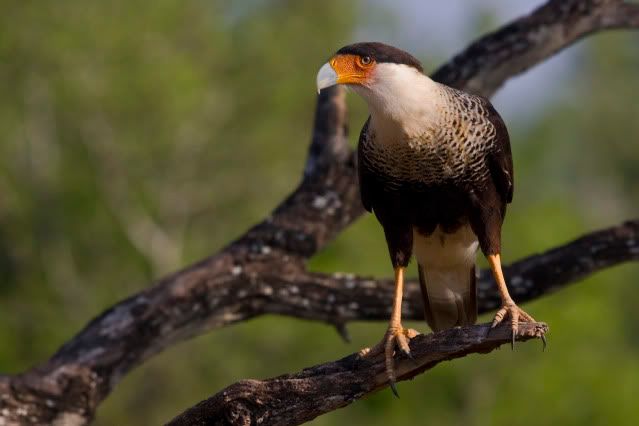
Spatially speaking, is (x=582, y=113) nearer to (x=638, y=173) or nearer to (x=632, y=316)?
(x=638, y=173)

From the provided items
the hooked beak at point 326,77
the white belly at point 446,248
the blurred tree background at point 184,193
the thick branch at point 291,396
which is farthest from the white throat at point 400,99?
the blurred tree background at point 184,193

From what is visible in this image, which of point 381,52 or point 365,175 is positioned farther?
point 365,175

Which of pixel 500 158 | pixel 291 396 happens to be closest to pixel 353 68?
pixel 500 158

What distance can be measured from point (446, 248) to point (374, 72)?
1035 mm

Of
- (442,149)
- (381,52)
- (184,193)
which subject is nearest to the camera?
(381,52)

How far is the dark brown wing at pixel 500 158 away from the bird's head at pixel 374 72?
20.5 inches

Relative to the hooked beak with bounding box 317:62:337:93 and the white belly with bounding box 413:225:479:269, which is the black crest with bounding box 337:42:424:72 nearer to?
the hooked beak with bounding box 317:62:337:93

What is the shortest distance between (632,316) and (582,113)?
20.2 m

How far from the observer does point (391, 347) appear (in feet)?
16.8

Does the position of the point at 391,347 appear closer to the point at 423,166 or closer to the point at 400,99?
the point at 423,166

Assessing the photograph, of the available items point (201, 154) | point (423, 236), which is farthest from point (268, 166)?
point (423, 236)

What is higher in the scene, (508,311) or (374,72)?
(374,72)

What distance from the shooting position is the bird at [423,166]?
524cm

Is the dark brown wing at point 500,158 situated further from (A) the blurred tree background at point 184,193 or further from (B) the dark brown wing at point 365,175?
(A) the blurred tree background at point 184,193
